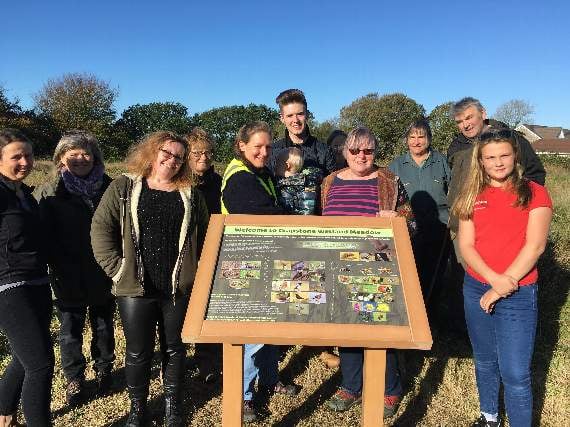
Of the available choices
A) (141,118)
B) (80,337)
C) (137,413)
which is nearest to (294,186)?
(137,413)

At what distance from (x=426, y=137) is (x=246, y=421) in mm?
3190

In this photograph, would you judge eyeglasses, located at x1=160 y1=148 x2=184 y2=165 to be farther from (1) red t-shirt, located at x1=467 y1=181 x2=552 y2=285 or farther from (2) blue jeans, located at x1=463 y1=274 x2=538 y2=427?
(2) blue jeans, located at x1=463 y1=274 x2=538 y2=427

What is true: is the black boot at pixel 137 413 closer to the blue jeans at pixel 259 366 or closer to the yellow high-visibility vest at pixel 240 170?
the blue jeans at pixel 259 366

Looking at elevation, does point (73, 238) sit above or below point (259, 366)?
above

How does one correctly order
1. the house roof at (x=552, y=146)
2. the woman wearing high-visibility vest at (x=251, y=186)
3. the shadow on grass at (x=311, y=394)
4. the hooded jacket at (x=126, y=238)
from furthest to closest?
the house roof at (x=552, y=146) → the shadow on grass at (x=311, y=394) → the woman wearing high-visibility vest at (x=251, y=186) → the hooded jacket at (x=126, y=238)

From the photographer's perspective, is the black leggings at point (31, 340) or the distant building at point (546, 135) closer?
the black leggings at point (31, 340)

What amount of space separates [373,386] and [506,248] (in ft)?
4.20

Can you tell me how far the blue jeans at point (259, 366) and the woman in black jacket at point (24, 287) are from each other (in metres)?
1.43

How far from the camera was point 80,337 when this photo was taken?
430 cm

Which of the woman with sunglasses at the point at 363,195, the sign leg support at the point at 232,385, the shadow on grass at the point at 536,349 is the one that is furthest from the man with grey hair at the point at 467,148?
the sign leg support at the point at 232,385

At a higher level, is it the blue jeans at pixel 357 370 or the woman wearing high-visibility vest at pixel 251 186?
the woman wearing high-visibility vest at pixel 251 186

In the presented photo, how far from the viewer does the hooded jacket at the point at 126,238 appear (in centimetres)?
336

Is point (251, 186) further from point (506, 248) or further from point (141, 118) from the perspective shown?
point (141, 118)

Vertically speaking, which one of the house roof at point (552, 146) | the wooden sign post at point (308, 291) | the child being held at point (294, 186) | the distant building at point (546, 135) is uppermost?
the distant building at point (546, 135)
